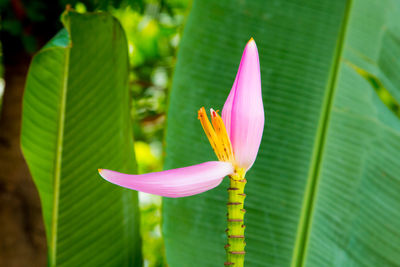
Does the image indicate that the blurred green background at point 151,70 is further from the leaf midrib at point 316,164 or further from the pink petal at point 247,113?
the pink petal at point 247,113

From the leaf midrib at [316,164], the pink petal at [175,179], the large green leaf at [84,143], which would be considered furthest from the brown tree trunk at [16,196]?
the pink petal at [175,179]

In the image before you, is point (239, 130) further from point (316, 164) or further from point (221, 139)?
point (316, 164)

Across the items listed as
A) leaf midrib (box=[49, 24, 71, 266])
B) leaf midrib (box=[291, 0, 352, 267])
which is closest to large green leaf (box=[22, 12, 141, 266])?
leaf midrib (box=[49, 24, 71, 266])

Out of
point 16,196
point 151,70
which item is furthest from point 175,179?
point 151,70

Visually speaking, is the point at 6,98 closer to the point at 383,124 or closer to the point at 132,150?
the point at 132,150

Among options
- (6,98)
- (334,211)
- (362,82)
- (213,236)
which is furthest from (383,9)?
(6,98)

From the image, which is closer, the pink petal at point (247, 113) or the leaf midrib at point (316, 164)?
the pink petal at point (247, 113)

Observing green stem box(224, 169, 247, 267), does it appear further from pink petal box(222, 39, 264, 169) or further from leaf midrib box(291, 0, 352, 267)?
leaf midrib box(291, 0, 352, 267)
